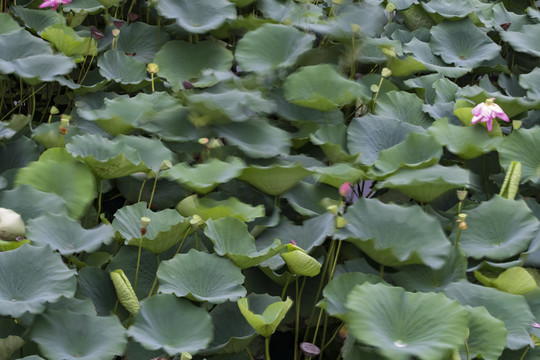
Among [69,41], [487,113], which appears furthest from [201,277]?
[69,41]

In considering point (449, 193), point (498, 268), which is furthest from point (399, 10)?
point (498, 268)

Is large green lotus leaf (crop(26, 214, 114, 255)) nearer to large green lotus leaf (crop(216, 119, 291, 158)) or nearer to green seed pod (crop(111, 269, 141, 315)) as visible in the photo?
green seed pod (crop(111, 269, 141, 315))

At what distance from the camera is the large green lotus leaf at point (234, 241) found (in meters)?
1.24

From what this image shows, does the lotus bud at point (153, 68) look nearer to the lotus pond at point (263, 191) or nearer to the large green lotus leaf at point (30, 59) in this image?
the lotus pond at point (263, 191)

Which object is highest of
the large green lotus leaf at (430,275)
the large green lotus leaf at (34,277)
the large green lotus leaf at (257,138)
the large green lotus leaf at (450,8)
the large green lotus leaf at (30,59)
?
the large green lotus leaf at (30,59)

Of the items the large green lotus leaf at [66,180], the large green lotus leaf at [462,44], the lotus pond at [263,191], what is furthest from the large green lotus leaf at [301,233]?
the large green lotus leaf at [462,44]

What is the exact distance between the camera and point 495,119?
1.69 metres

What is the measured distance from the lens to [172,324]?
1.14 m

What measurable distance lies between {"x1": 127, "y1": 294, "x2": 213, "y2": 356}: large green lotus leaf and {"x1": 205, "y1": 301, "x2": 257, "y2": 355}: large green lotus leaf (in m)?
0.05

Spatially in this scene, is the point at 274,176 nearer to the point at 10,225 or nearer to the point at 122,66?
the point at 10,225

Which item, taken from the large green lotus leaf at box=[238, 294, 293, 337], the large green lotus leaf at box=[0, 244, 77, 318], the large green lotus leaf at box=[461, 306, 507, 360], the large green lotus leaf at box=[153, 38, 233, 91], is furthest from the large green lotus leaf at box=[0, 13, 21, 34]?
the large green lotus leaf at box=[461, 306, 507, 360]

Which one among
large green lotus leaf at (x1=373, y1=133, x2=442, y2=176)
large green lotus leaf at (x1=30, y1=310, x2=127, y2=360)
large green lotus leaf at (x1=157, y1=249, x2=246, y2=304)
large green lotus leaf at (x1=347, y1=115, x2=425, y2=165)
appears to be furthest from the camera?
large green lotus leaf at (x1=347, y1=115, x2=425, y2=165)

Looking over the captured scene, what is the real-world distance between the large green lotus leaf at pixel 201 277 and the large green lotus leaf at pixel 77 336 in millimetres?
111

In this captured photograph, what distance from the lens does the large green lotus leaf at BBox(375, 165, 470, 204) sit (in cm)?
139
